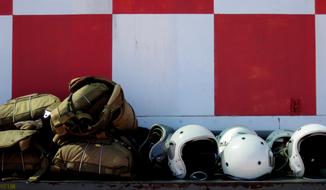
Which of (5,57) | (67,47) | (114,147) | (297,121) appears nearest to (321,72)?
(297,121)

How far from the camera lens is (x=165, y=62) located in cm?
215

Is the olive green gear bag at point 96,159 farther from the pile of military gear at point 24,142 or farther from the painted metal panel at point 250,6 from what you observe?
the painted metal panel at point 250,6

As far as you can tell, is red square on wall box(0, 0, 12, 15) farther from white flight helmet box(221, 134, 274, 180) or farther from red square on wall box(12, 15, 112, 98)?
white flight helmet box(221, 134, 274, 180)

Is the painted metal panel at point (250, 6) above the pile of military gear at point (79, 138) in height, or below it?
above

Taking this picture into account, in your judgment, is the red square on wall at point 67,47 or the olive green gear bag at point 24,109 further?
the red square on wall at point 67,47

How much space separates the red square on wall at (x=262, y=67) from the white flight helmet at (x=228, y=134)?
127 millimetres

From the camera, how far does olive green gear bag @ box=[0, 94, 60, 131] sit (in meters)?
1.96

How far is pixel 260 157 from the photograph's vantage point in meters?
1.82

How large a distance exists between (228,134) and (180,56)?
385 millimetres

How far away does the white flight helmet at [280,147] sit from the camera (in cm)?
194

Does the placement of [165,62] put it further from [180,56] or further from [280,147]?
[280,147]

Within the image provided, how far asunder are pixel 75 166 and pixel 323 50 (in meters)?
1.13

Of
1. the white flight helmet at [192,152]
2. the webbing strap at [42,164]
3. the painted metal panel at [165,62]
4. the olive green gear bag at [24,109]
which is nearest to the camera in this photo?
the webbing strap at [42,164]

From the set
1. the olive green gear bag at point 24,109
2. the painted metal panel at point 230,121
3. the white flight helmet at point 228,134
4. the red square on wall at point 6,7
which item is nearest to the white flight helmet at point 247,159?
the white flight helmet at point 228,134
